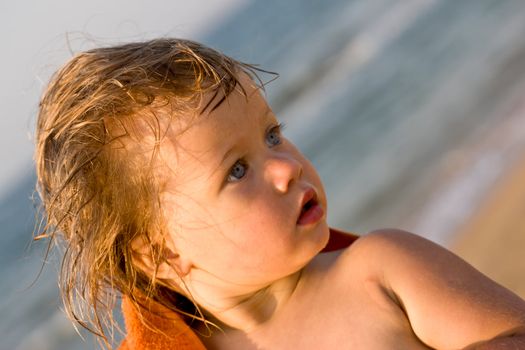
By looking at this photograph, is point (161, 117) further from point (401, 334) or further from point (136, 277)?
point (401, 334)

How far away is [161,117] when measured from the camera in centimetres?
183

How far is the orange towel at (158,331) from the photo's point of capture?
6.58ft

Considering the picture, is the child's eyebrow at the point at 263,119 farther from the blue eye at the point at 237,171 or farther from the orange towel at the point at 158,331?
the orange towel at the point at 158,331

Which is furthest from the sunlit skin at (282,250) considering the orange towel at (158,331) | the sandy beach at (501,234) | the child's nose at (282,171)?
the sandy beach at (501,234)

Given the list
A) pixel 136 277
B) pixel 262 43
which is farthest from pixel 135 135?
pixel 262 43

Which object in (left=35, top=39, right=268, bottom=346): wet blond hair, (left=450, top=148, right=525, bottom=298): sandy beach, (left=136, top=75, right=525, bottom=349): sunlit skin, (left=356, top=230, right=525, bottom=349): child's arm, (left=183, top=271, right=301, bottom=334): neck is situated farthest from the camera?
(left=450, top=148, right=525, bottom=298): sandy beach

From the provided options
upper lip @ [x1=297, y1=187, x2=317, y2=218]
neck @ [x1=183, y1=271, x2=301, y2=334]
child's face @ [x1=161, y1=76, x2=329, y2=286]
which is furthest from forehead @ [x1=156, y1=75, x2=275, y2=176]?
neck @ [x1=183, y1=271, x2=301, y2=334]

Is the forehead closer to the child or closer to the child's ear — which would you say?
the child

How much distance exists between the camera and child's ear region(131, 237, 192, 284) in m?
1.95

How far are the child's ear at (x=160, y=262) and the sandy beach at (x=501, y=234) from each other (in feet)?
5.24

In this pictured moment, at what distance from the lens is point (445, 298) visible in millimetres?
1655

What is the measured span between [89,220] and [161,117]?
0.97ft

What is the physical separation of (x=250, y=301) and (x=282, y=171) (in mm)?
353

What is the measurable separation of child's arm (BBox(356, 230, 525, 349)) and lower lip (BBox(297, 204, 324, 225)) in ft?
0.43
